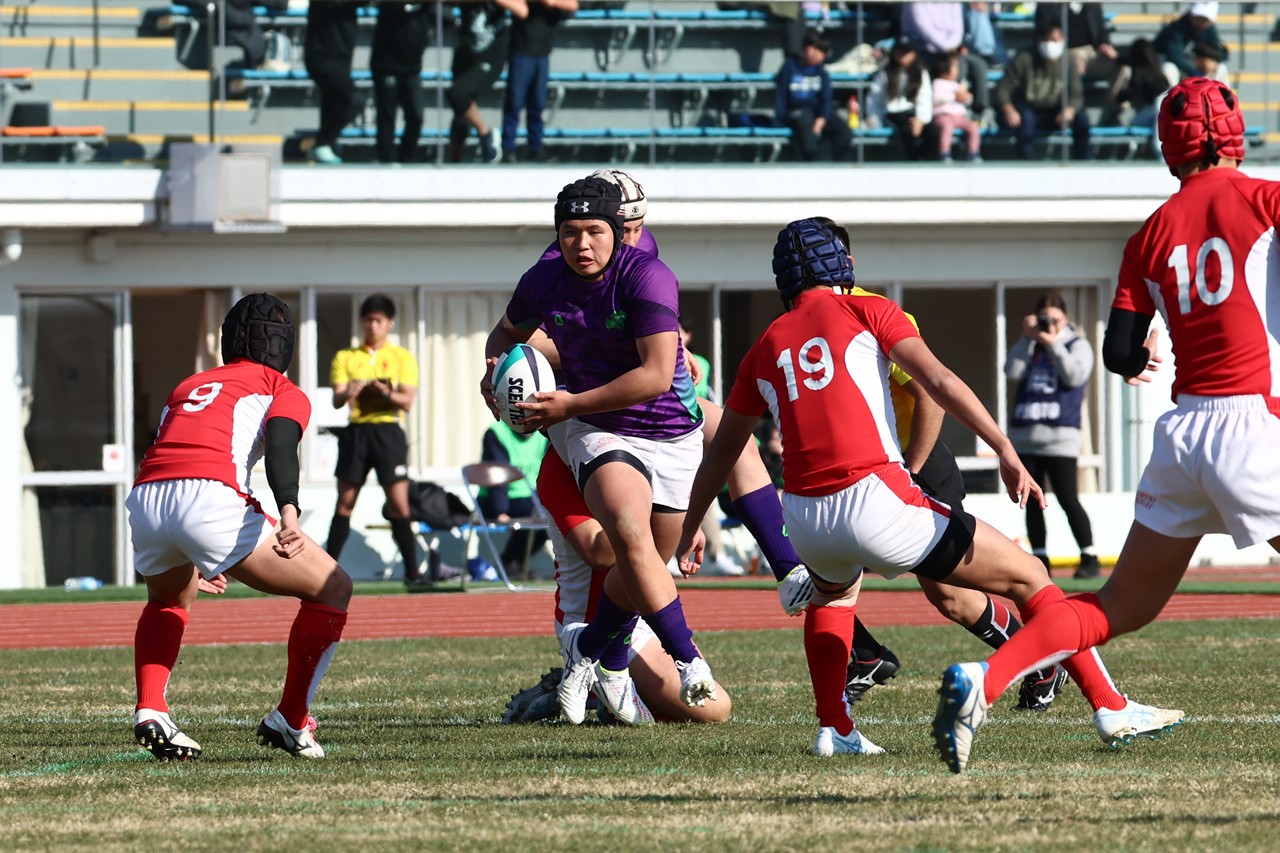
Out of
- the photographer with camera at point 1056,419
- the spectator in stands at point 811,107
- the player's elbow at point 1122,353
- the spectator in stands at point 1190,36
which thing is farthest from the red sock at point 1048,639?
the spectator in stands at point 1190,36

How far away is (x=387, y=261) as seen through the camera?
64.0ft

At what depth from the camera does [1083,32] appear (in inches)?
802

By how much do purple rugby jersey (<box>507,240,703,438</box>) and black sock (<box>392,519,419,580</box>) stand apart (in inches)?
334

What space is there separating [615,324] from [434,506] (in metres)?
10.1

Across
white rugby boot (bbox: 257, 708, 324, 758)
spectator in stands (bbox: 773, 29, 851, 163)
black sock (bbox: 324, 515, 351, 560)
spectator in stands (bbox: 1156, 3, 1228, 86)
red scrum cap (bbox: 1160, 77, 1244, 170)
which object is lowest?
black sock (bbox: 324, 515, 351, 560)

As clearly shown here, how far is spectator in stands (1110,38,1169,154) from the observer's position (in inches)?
813

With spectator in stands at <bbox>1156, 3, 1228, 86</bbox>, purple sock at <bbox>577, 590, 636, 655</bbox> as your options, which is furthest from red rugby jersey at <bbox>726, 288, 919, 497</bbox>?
spectator in stands at <bbox>1156, 3, 1228, 86</bbox>

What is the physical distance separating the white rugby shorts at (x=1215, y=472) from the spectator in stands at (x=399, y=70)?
14.4 meters

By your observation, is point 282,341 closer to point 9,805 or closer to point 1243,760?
point 9,805

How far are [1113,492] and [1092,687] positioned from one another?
47.2 ft

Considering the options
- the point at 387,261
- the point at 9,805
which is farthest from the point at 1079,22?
the point at 9,805

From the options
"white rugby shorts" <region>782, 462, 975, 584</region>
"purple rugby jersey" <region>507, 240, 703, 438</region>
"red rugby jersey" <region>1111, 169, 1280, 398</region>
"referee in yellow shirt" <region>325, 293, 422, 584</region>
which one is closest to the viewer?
"red rugby jersey" <region>1111, 169, 1280, 398</region>

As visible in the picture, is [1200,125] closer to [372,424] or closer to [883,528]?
[883,528]

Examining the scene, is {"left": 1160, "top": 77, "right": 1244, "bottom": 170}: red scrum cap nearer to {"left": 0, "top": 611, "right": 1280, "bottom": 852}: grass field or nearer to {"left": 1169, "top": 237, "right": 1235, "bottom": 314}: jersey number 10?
{"left": 1169, "top": 237, "right": 1235, "bottom": 314}: jersey number 10
